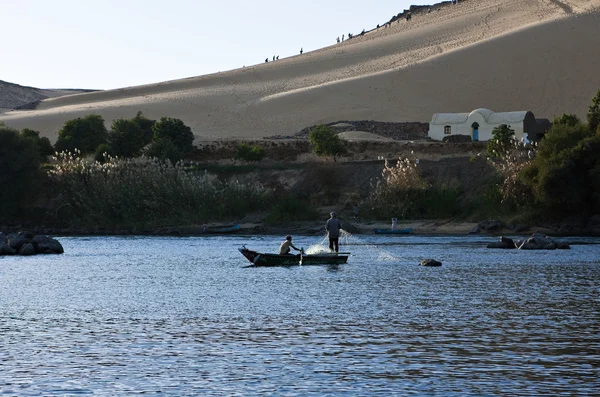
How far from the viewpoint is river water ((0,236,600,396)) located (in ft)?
60.9

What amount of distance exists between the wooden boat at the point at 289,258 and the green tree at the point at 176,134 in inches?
2234

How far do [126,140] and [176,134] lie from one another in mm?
4696

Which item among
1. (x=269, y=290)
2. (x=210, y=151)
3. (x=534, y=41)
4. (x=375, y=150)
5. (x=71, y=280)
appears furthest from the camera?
(x=534, y=41)

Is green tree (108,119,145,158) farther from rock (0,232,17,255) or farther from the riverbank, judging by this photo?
rock (0,232,17,255)

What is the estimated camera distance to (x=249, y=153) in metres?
93.9

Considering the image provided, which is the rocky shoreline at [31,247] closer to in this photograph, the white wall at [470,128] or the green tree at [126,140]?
the green tree at [126,140]

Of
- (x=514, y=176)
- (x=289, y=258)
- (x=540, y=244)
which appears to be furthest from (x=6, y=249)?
(x=514, y=176)

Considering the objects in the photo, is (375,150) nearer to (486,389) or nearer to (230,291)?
(230,291)

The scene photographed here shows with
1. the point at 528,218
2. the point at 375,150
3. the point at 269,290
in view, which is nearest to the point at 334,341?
the point at 269,290

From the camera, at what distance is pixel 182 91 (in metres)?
172

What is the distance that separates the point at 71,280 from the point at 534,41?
397 feet

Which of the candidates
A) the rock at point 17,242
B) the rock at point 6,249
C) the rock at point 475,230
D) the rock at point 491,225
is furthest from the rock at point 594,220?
the rock at point 6,249

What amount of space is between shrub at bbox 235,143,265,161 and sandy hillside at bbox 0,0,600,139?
24.4 m

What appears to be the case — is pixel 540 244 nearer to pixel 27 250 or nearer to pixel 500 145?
pixel 27 250
